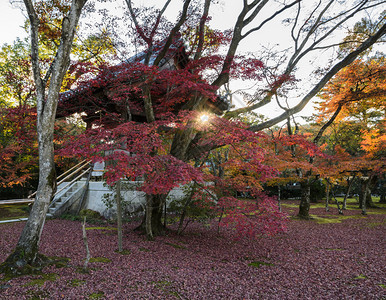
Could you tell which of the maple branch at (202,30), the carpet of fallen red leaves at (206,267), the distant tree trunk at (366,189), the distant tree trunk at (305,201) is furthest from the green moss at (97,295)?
the distant tree trunk at (366,189)

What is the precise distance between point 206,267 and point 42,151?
392cm

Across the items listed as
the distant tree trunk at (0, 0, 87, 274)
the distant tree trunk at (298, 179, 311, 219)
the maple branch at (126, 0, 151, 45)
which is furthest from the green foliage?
the distant tree trunk at (298, 179, 311, 219)

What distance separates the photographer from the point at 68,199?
10109 mm

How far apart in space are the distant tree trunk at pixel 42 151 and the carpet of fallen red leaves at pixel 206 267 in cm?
35

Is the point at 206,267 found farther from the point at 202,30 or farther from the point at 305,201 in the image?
the point at 305,201

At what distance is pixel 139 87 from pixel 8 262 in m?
4.75

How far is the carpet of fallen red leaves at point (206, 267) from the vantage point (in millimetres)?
3494

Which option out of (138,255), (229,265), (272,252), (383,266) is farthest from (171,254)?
(383,266)

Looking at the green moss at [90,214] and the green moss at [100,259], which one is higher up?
the green moss at [100,259]

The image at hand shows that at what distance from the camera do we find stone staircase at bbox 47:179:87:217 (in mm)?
9961

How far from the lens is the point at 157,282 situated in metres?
3.88

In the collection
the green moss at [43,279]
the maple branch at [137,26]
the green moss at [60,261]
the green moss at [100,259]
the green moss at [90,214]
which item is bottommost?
the green moss at [90,214]

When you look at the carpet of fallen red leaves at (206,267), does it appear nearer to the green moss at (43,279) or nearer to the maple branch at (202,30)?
the green moss at (43,279)

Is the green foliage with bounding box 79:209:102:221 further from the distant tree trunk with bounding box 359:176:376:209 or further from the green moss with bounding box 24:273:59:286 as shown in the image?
the distant tree trunk with bounding box 359:176:376:209
